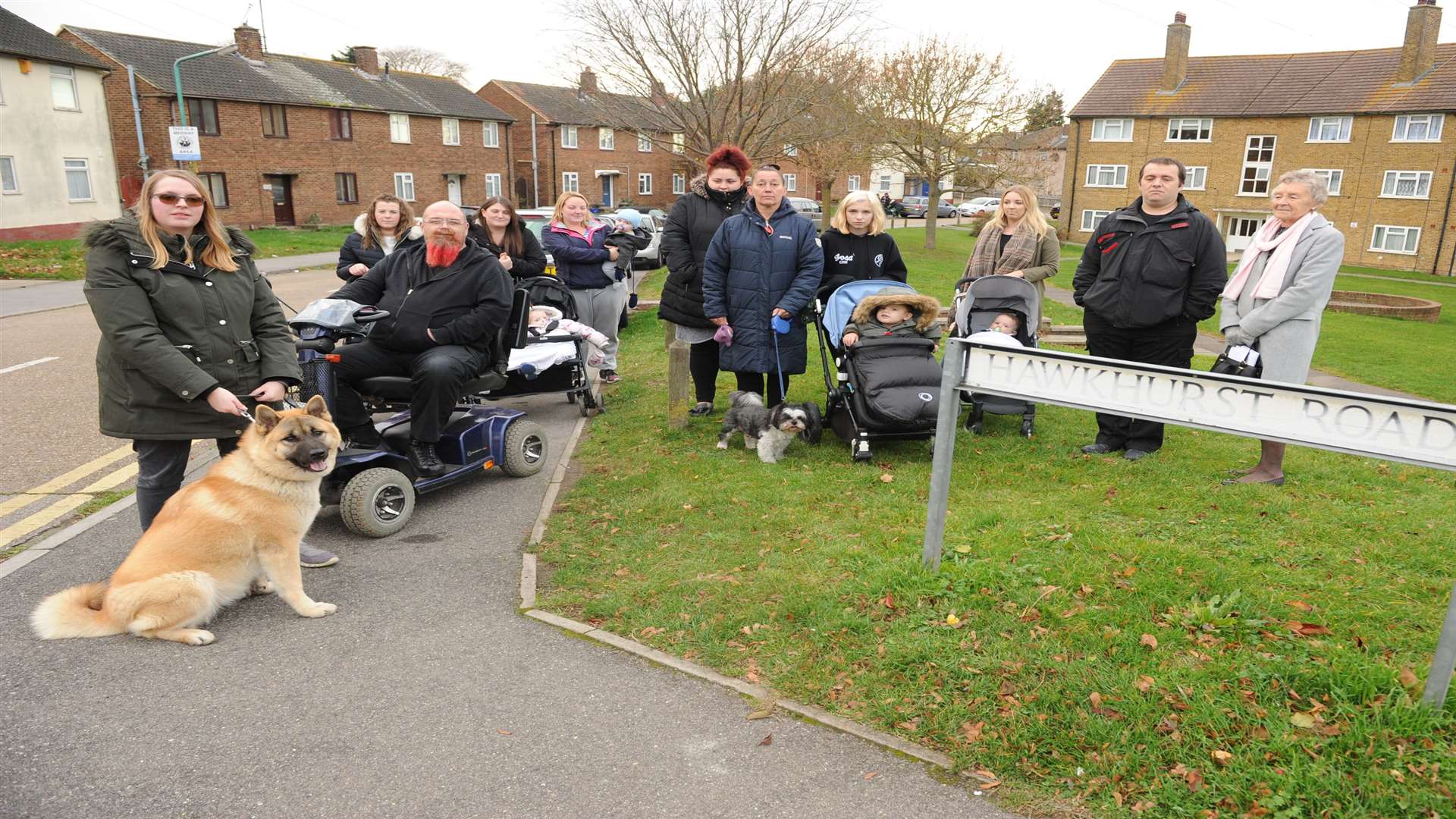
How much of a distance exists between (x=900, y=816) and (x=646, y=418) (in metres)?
5.53

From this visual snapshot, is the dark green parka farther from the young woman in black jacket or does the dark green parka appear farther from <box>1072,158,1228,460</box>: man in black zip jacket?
<box>1072,158,1228,460</box>: man in black zip jacket

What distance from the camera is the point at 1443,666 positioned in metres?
3.05

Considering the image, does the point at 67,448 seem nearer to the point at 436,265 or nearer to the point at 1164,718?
the point at 436,265

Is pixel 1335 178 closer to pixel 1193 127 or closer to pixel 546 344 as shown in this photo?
pixel 1193 127

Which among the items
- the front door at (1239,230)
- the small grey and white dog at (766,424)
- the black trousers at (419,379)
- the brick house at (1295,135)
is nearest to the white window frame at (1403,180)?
the brick house at (1295,135)

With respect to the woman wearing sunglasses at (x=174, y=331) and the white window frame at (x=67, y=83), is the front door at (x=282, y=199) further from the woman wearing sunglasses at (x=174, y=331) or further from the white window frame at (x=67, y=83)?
the woman wearing sunglasses at (x=174, y=331)

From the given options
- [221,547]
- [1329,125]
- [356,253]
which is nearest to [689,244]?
[356,253]

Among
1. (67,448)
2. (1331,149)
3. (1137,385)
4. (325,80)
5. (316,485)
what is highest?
(325,80)

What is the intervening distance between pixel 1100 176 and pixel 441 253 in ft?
171

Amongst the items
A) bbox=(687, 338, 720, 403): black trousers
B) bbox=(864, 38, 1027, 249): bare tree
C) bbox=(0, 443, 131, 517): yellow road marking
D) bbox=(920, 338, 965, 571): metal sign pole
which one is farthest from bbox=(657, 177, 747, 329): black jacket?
bbox=(864, 38, 1027, 249): bare tree

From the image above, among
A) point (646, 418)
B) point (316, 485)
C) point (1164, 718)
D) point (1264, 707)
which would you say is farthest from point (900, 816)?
point (646, 418)

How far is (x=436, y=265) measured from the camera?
5.94 meters

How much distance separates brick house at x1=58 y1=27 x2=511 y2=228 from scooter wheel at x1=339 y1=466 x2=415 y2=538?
3969cm

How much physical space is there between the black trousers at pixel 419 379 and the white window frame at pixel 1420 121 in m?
50.4
